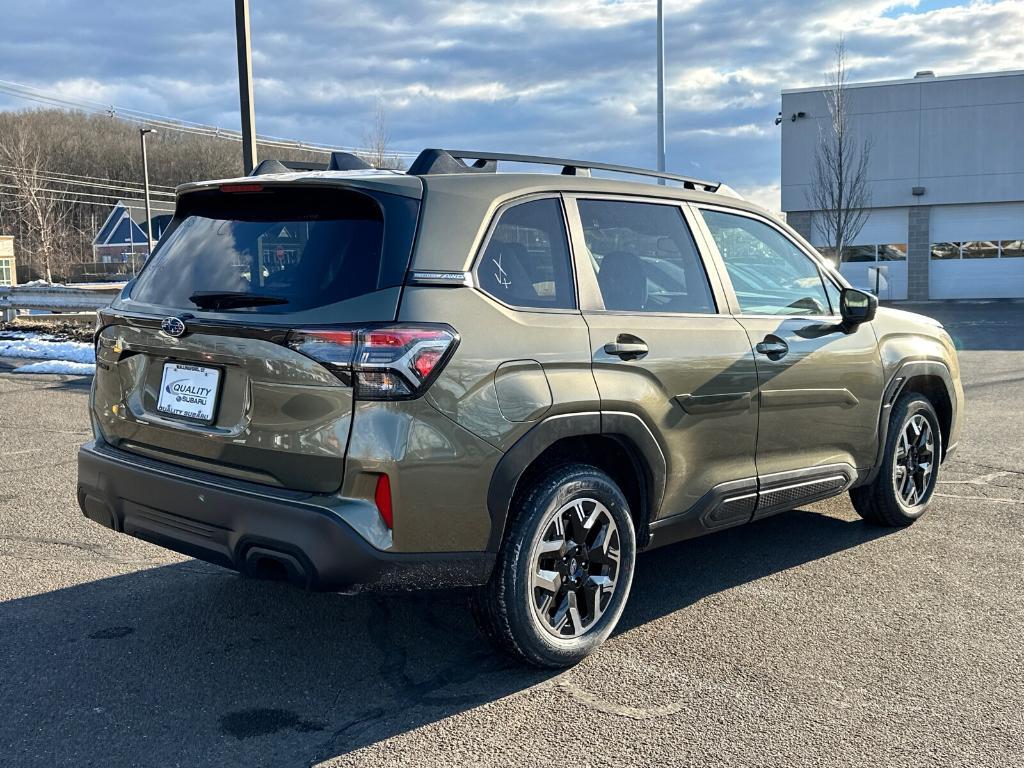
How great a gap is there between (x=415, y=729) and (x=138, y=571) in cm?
219

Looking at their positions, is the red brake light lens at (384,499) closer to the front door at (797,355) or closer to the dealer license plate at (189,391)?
the dealer license plate at (189,391)

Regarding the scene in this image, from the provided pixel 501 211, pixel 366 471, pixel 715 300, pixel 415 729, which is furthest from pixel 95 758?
pixel 715 300

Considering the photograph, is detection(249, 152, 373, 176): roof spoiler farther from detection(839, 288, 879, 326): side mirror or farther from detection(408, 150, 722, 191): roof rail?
detection(839, 288, 879, 326): side mirror

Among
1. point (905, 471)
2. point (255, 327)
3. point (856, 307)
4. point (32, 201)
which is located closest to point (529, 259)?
point (255, 327)

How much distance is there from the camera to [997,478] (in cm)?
685

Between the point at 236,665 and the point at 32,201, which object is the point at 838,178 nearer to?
the point at 236,665

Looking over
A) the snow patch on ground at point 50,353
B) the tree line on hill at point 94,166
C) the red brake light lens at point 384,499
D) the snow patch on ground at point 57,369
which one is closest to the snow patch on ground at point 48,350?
the snow patch on ground at point 50,353

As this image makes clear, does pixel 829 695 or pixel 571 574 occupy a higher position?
pixel 571 574

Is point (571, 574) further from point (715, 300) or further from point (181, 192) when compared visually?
point (181, 192)

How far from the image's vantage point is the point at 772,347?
4477 millimetres

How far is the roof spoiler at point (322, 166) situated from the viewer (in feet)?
13.2

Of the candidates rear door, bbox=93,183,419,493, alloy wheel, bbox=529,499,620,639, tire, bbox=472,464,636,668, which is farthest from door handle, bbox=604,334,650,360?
rear door, bbox=93,183,419,493

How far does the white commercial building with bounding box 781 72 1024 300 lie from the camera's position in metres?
35.6

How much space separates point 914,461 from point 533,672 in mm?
3039
